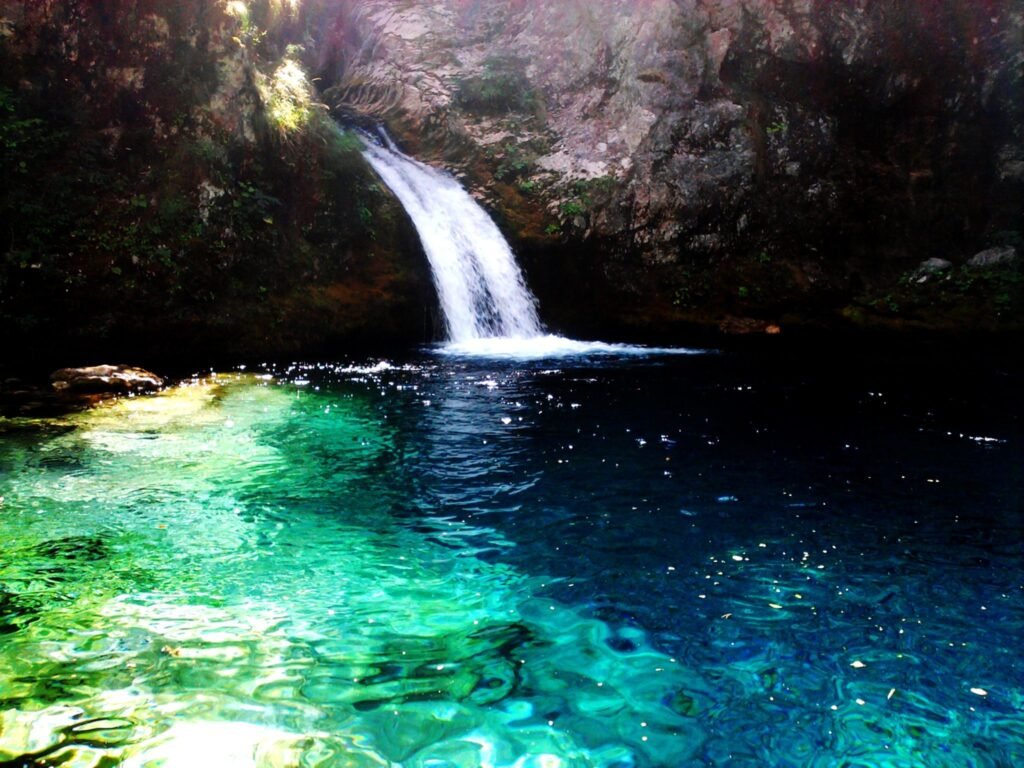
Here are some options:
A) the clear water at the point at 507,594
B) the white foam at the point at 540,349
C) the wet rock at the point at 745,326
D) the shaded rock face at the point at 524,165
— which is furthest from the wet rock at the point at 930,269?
the clear water at the point at 507,594

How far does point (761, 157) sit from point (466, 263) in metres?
Answer: 8.86

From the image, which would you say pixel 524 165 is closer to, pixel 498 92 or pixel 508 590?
pixel 498 92

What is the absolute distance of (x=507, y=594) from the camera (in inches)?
162

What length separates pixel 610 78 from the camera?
779 inches

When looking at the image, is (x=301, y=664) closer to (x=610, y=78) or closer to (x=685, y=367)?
(x=685, y=367)

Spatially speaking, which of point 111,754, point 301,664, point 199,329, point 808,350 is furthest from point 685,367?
point 111,754

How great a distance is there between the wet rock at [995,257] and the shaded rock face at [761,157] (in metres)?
0.34

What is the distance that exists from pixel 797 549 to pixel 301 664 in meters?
3.47

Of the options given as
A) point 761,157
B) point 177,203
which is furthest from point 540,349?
point 761,157

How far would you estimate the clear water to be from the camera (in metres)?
2.82

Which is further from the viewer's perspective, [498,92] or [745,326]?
[498,92]

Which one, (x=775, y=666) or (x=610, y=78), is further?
(x=610, y=78)

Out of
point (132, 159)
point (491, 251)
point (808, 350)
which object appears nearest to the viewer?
point (132, 159)

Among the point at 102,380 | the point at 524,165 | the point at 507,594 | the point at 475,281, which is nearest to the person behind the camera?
the point at 507,594
